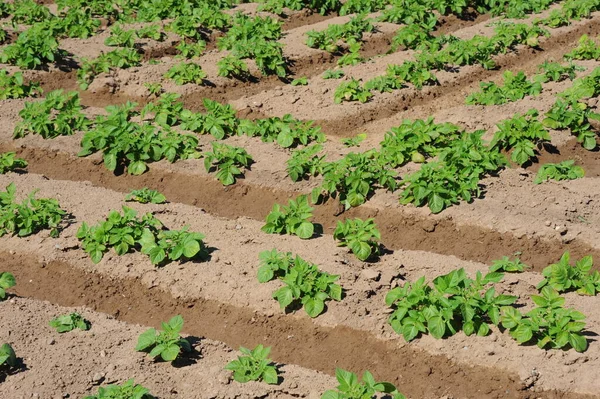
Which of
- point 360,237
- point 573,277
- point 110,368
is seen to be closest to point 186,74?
point 360,237

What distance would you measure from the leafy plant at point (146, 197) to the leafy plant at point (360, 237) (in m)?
1.90

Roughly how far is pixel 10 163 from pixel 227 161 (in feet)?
7.89

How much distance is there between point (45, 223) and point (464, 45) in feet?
20.3

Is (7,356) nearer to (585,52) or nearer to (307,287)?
(307,287)

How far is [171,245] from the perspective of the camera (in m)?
7.38

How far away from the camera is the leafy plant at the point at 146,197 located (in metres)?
8.28

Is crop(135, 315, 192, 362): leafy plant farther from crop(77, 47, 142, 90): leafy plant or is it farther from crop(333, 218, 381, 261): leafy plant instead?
crop(77, 47, 142, 90): leafy plant

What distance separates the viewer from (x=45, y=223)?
26.0ft

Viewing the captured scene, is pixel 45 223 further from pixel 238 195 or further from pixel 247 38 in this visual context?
pixel 247 38

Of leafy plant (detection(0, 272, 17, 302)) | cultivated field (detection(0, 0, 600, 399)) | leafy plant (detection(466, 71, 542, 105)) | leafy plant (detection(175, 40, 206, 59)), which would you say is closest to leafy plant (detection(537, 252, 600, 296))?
cultivated field (detection(0, 0, 600, 399))

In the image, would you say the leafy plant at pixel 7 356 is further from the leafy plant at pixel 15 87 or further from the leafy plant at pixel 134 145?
the leafy plant at pixel 15 87

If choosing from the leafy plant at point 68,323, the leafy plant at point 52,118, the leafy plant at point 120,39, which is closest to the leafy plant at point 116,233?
the leafy plant at point 68,323

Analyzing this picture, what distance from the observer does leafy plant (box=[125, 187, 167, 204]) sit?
326 inches

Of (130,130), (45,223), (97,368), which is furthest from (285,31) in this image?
(97,368)
